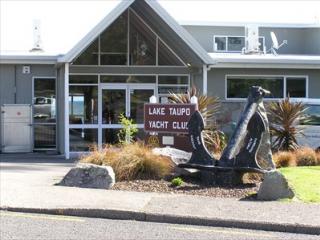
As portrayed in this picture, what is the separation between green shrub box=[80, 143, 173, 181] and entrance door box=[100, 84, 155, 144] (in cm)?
767

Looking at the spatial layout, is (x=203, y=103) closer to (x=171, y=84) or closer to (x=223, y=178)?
(x=171, y=84)

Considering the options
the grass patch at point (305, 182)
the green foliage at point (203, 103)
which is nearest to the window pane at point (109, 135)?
the green foliage at point (203, 103)

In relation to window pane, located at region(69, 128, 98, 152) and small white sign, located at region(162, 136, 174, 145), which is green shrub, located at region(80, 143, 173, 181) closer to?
small white sign, located at region(162, 136, 174, 145)

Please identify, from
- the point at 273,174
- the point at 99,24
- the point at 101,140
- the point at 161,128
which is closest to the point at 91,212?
the point at 273,174

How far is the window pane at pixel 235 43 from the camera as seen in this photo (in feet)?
107

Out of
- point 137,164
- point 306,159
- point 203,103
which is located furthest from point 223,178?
point 203,103

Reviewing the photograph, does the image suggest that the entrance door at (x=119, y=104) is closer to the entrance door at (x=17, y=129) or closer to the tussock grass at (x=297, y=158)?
the entrance door at (x=17, y=129)

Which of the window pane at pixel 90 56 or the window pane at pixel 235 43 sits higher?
the window pane at pixel 235 43

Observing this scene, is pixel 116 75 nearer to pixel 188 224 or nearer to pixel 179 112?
pixel 179 112

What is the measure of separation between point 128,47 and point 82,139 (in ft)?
11.7

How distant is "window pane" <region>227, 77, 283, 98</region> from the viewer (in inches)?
912

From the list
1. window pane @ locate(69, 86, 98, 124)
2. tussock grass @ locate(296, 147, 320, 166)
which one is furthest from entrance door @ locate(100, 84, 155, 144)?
tussock grass @ locate(296, 147, 320, 166)

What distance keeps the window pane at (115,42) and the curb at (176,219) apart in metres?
11.4

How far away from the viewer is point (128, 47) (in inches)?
826
